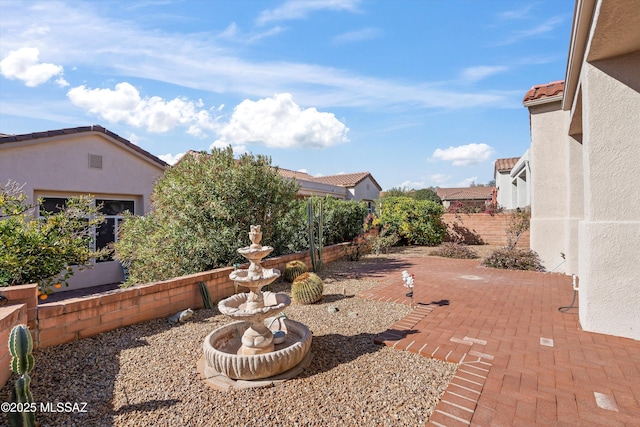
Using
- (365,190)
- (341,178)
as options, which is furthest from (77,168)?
(365,190)

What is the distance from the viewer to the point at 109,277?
37.5ft

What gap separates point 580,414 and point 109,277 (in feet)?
43.5

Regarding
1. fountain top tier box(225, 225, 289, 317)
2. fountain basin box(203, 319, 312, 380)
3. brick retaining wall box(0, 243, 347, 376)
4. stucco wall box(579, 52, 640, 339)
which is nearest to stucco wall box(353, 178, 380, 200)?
brick retaining wall box(0, 243, 347, 376)

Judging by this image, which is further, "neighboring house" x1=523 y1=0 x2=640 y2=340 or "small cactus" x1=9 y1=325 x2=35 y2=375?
"neighboring house" x1=523 y1=0 x2=640 y2=340

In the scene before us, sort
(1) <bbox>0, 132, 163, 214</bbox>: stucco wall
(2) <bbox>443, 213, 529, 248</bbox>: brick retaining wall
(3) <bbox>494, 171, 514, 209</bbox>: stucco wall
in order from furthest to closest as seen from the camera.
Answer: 1. (3) <bbox>494, 171, 514, 209</bbox>: stucco wall
2. (2) <bbox>443, 213, 529, 248</bbox>: brick retaining wall
3. (1) <bbox>0, 132, 163, 214</bbox>: stucco wall

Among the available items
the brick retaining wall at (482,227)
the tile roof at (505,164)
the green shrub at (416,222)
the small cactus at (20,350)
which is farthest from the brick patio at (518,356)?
the tile roof at (505,164)

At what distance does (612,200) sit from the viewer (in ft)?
15.0

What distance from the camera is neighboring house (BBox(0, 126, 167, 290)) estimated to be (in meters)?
9.36

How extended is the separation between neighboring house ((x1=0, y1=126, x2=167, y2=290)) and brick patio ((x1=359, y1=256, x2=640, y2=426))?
10.0m

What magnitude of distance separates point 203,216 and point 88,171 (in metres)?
6.43

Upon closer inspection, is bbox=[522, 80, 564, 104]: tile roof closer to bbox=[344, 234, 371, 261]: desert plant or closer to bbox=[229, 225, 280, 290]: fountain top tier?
bbox=[344, 234, 371, 261]: desert plant

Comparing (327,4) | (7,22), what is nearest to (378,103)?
(327,4)

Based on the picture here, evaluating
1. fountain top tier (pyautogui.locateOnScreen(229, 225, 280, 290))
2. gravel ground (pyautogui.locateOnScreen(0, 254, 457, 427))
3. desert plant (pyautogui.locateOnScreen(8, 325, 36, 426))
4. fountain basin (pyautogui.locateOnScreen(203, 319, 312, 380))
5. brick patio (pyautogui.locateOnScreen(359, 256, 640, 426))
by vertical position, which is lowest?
brick patio (pyautogui.locateOnScreen(359, 256, 640, 426))

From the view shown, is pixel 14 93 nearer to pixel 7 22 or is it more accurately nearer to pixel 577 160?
pixel 7 22
